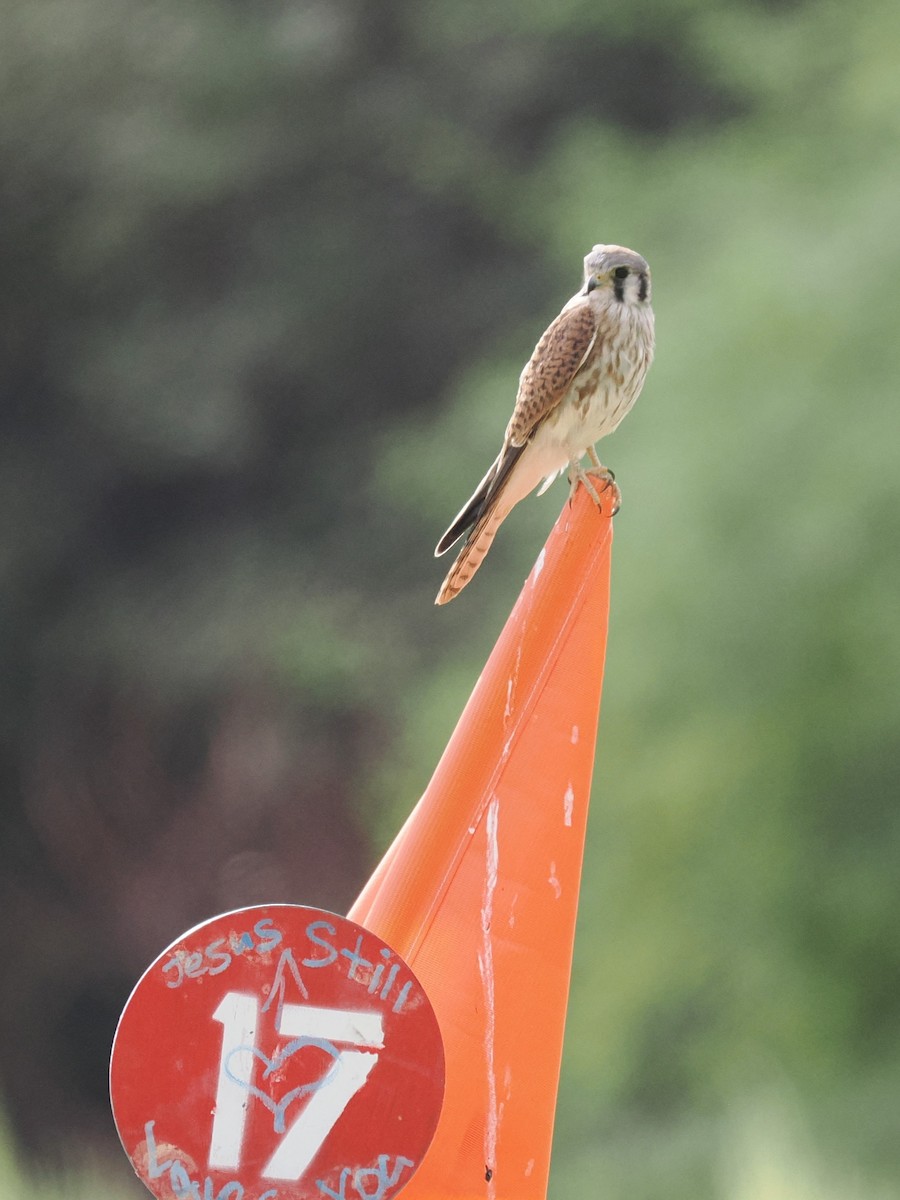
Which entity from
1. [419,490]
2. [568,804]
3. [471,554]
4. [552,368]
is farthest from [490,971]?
[419,490]

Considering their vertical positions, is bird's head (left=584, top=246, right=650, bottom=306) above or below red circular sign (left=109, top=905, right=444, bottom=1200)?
above

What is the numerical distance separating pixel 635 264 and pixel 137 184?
4.64 m

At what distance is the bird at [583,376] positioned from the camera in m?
2.66

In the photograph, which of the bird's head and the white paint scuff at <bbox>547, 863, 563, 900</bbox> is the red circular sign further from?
the bird's head

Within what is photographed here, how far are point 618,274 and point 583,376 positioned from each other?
0.69ft

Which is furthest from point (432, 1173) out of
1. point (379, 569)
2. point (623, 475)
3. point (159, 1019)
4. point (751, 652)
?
point (379, 569)

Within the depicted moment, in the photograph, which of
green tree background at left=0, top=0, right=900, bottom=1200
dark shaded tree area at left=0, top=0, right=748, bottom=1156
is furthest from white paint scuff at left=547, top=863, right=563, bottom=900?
dark shaded tree area at left=0, top=0, right=748, bottom=1156

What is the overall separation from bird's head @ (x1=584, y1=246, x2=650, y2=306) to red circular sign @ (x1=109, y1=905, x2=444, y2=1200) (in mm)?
1624

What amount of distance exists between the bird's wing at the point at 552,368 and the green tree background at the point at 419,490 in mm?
1928

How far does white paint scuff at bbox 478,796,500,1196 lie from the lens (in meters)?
1.68

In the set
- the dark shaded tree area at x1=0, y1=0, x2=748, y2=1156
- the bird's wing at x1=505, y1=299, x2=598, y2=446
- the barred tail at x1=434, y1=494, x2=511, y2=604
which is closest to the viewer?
the barred tail at x1=434, y1=494, x2=511, y2=604

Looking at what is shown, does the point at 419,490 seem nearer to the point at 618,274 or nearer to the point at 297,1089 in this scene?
the point at 618,274

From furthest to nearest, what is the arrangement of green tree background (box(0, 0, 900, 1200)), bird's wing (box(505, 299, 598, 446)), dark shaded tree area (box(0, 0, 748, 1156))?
dark shaded tree area (box(0, 0, 748, 1156)) → green tree background (box(0, 0, 900, 1200)) → bird's wing (box(505, 299, 598, 446))

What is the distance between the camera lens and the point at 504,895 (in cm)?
172
